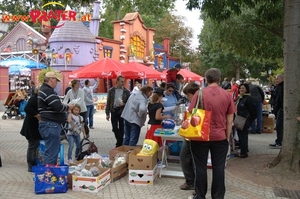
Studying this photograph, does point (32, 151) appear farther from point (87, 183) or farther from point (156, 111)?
point (156, 111)

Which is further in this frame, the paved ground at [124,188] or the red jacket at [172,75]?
the red jacket at [172,75]

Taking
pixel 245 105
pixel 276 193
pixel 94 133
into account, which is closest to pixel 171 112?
pixel 245 105

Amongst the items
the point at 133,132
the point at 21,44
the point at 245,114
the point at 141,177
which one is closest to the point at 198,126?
the point at 141,177

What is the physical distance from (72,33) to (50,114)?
1972cm

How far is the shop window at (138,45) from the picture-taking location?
29.6 m

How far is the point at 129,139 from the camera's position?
8.23 metres

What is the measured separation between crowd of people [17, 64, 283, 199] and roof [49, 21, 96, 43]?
50.9 feet

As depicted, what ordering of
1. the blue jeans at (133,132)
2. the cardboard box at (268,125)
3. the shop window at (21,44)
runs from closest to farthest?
the blue jeans at (133,132)
the cardboard box at (268,125)
the shop window at (21,44)

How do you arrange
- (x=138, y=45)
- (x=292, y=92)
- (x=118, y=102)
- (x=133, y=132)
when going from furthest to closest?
(x=138, y=45)
(x=118, y=102)
(x=133, y=132)
(x=292, y=92)

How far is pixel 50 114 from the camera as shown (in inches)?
239

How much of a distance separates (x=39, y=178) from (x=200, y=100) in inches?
106

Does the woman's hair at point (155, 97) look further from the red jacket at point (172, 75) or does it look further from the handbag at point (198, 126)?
the handbag at point (198, 126)

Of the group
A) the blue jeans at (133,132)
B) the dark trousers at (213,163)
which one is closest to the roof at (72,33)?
the blue jeans at (133,132)

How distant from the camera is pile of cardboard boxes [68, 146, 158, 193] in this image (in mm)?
5656
